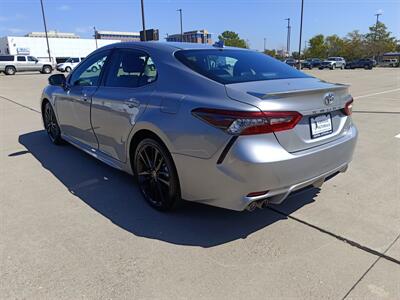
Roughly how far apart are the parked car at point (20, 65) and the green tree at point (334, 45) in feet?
217

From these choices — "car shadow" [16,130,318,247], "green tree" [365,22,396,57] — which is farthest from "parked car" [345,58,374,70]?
"car shadow" [16,130,318,247]

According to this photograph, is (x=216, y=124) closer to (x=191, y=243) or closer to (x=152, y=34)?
(x=191, y=243)

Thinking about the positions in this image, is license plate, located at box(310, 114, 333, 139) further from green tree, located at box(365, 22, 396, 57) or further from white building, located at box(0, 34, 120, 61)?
green tree, located at box(365, 22, 396, 57)

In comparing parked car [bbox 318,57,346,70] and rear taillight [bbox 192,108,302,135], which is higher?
rear taillight [bbox 192,108,302,135]

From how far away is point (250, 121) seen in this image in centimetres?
247

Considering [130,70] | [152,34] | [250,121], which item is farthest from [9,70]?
[250,121]

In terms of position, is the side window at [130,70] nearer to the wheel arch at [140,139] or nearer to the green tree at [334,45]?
the wheel arch at [140,139]

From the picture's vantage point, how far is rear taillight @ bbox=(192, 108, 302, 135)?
2477 mm

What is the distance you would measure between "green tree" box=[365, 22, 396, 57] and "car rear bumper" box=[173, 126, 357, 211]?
79938mm

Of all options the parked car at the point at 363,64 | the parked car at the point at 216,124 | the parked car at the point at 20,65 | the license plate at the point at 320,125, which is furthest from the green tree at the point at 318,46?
the license plate at the point at 320,125

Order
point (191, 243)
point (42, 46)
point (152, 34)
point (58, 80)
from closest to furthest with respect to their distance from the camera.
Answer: point (191, 243), point (58, 80), point (152, 34), point (42, 46)

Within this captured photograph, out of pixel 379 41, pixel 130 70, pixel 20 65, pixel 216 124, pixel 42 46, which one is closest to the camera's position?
pixel 216 124

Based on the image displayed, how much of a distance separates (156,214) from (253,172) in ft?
4.23

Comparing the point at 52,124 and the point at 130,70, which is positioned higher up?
the point at 130,70
